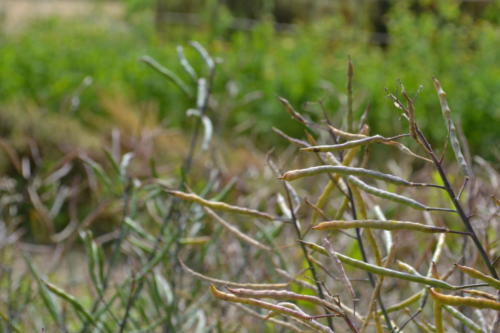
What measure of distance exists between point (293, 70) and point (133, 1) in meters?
4.58

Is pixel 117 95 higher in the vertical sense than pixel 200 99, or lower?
lower

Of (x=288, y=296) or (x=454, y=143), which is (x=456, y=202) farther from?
(x=288, y=296)

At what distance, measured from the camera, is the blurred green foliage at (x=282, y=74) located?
5.19 metres

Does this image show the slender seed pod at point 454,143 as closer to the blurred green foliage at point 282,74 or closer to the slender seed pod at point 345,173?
the slender seed pod at point 345,173

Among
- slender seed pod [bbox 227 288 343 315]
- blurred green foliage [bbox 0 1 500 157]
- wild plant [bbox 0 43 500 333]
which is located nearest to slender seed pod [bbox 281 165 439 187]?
wild plant [bbox 0 43 500 333]

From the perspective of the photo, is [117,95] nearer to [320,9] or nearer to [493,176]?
[493,176]

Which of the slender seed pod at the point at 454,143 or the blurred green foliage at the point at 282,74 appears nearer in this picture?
the slender seed pod at the point at 454,143

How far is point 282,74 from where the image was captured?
582cm

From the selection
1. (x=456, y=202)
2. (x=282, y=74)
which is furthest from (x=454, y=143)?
(x=282, y=74)

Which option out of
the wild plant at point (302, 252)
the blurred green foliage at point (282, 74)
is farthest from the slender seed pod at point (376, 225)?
the blurred green foliage at point (282, 74)

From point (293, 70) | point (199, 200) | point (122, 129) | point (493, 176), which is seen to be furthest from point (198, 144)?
point (199, 200)

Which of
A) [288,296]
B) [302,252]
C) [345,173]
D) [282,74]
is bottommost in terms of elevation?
[282,74]

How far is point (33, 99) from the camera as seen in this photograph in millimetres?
5449

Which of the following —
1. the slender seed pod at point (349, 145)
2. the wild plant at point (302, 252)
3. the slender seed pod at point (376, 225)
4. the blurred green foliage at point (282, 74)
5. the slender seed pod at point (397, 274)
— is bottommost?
the blurred green foliage at point (282, 74)
